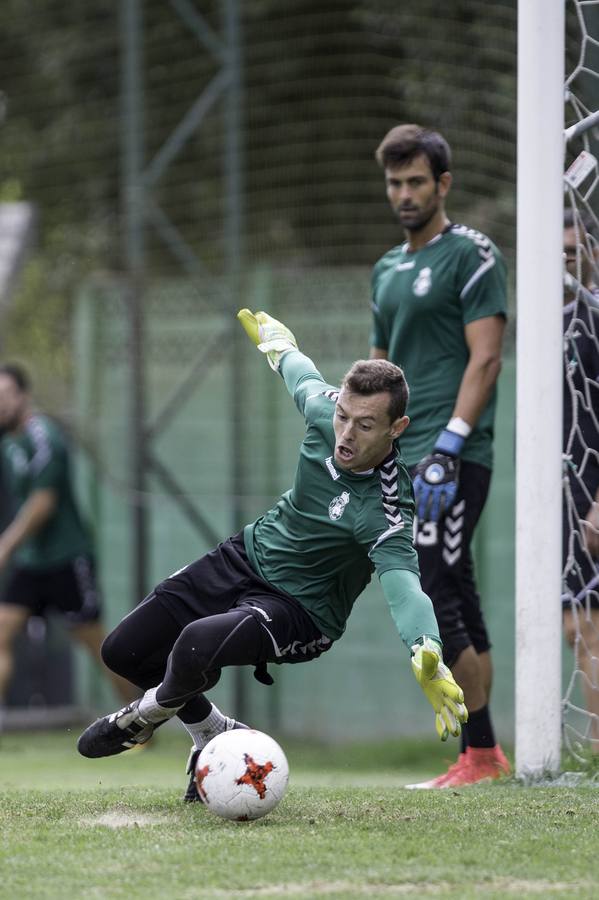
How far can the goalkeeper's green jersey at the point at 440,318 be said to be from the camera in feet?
22.1

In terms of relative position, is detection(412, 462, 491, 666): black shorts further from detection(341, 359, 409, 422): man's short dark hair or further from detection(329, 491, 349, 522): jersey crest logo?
detection(341, 359, 409, 422): man's short dark hair

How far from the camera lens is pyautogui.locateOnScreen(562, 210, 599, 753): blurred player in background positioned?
6762mm

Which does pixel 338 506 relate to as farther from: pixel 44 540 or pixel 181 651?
pixel 44 540

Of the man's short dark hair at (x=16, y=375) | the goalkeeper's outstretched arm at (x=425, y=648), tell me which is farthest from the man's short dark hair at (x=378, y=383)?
the man's short dark hair at (x=16, y=375)

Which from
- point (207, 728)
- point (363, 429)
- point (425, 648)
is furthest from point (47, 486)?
point (425, 648)

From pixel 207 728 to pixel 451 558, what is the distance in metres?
1.36

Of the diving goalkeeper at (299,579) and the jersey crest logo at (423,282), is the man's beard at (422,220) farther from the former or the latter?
the diving goalkeeper at (299,579)

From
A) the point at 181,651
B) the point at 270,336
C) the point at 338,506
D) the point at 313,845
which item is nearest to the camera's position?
the point at 313,845

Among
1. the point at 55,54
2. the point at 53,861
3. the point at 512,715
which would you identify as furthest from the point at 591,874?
the point at 55,54

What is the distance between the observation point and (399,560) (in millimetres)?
5230

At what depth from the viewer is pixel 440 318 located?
6777 millimetres

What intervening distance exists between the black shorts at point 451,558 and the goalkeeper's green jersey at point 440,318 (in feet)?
0.60

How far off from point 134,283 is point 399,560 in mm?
7877

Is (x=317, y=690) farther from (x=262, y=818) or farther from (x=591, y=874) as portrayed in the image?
(x=591, y=874)
